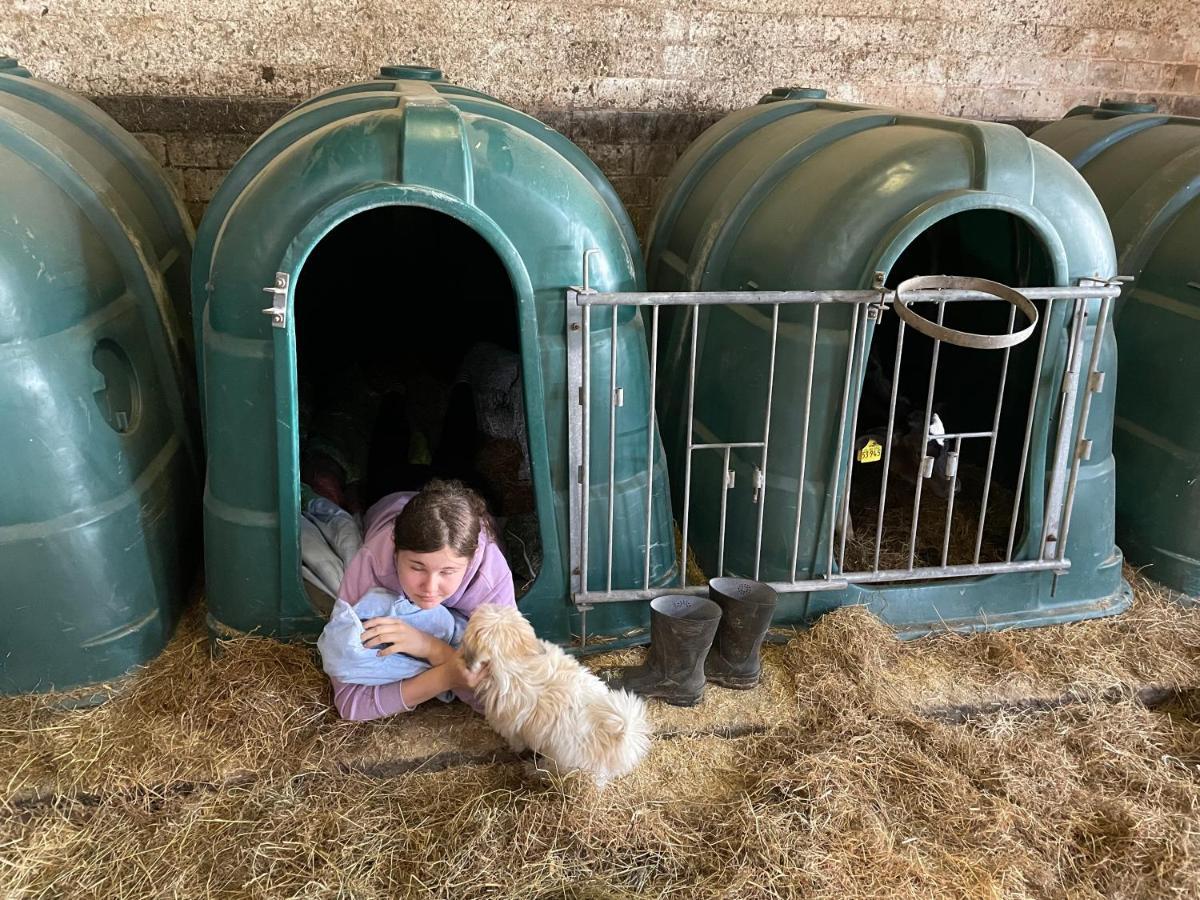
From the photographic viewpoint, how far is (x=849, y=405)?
2930 mm

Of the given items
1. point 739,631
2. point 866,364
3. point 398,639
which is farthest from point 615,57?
point 398,639

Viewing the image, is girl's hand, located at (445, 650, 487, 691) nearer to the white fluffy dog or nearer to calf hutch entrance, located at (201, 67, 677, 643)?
the white fluffy dog

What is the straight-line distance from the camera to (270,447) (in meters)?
2.71

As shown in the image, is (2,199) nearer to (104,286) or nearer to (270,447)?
(104,286)

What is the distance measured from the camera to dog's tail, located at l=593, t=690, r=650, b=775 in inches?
91.5

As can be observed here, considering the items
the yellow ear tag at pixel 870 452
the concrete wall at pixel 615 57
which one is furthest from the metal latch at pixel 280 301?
the concrete wall at pixel 615 57

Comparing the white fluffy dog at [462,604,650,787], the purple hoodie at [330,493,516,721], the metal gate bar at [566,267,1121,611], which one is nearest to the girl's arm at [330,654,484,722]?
the purple hoodie at [330,493,516,721]

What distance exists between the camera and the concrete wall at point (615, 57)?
4.48 meters

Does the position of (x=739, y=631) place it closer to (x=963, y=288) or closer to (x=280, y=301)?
(x=963, y=288)

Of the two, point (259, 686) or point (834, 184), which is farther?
point (834, 184)

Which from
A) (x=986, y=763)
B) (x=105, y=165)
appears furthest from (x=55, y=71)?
(x=986, y=763)

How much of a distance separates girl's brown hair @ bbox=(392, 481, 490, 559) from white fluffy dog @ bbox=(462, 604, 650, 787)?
199 mm

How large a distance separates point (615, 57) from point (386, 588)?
11.4 ft

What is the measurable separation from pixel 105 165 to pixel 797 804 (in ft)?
10.9
